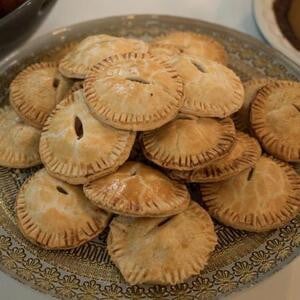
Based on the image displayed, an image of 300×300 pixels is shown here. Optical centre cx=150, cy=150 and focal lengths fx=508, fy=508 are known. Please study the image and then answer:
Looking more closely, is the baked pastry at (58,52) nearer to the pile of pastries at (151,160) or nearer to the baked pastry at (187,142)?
the pile of pastries at (151,160)

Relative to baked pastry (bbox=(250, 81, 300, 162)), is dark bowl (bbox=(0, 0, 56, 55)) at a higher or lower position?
higher

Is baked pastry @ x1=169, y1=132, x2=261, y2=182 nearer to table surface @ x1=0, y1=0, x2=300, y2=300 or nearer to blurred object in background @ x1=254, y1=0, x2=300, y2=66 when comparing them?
blurred object in background @ x1=254, y1=0, x2=300, y2=66

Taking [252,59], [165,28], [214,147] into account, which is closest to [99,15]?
[165,28]

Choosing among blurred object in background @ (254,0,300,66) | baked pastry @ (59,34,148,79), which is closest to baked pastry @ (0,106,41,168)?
baked pastry @ (59,34,148,79)

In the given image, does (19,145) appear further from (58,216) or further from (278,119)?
(278,119)

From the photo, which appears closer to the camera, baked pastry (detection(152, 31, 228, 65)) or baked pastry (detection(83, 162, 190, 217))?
baked pastry (detection(83, 162, 190, 217))

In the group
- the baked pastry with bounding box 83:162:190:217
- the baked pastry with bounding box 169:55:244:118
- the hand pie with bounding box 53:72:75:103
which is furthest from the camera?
the hand pie with bounding box 53:72:75:103

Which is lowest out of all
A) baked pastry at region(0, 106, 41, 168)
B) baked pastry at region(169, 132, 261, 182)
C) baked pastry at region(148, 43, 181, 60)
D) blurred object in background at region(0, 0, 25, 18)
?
baked pastry at region(0, 106, 41, 168)
